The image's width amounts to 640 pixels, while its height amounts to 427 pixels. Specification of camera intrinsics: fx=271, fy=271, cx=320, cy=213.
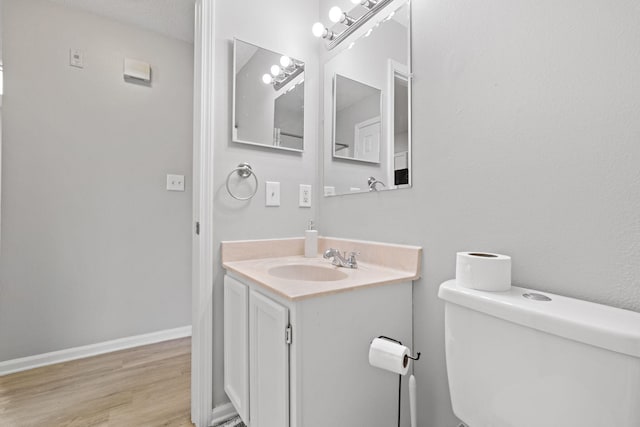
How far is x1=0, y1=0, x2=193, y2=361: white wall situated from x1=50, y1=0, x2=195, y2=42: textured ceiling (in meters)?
0.07

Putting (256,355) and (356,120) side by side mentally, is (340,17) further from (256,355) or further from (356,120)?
Result: (256,355)

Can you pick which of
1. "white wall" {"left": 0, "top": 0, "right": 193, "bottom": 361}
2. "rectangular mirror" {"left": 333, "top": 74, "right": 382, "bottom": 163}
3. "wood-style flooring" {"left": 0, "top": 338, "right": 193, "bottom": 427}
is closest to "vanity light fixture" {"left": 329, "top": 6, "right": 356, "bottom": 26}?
"rectangular mirror" {"left": 333, "top": 74, "right": 382, "bottom": 163}

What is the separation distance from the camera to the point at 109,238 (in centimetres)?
189

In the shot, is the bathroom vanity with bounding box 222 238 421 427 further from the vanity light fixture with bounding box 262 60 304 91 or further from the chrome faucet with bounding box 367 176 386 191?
the vanity light fixture with bounding box 262 60 304 91

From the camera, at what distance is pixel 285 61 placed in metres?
1.43

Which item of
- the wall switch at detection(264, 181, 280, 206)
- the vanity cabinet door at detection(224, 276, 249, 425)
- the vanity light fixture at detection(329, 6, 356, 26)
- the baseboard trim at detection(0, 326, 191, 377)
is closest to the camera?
the vanity cabinet door at detection(224, 276, 249, 425)

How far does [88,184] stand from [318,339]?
1958mm

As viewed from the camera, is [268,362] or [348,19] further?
[348,19]

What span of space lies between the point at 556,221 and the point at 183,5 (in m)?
2.31

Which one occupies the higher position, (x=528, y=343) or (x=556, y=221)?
(x=556, y=221)

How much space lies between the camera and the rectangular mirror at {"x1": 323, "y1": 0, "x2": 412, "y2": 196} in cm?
105

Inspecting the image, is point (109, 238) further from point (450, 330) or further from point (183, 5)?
point (450, 330)

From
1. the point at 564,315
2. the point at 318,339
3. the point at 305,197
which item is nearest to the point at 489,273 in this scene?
the point at 564,315

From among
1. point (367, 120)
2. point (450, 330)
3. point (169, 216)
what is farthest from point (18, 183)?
point (450, 330)
